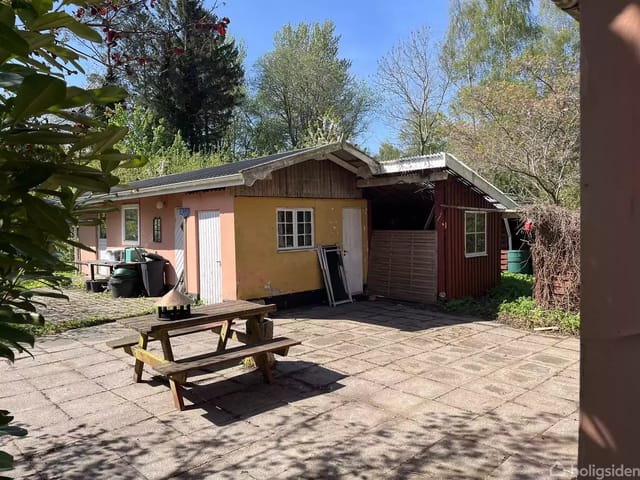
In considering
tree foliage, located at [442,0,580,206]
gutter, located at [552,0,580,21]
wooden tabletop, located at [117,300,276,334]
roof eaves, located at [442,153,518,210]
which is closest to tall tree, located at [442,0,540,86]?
tree foliage, located at [442,0,580,206]

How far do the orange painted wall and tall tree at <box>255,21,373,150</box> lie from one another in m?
18.4

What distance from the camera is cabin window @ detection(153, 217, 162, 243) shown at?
448 inches

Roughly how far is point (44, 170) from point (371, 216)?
33.5ft

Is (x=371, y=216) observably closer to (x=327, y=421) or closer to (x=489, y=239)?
(x=489, y=239)

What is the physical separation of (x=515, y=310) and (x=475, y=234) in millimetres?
2418

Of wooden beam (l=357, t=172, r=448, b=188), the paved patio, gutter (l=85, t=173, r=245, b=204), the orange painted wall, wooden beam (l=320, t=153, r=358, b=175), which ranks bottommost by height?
the paved patio

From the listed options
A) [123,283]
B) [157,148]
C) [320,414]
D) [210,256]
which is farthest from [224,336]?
[157,148]

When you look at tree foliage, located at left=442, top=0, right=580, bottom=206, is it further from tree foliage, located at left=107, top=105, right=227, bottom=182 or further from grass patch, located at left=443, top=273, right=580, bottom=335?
tree foliage, located at left=107, top=105, right=227, bottom=182

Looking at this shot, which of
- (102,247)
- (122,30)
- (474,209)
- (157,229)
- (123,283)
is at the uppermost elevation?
(122,30)

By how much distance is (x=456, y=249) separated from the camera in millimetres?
9586

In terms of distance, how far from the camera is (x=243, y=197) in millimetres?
8539

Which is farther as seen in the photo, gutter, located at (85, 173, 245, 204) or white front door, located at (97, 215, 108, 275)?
white front door, located at (97, 215, 108, 275)

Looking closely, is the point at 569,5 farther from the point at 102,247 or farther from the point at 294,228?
the point at 102,247

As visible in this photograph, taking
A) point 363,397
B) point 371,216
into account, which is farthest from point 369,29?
point 363,397
